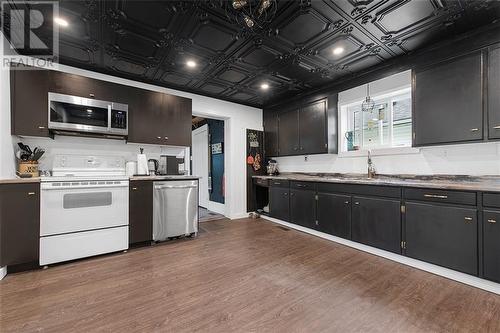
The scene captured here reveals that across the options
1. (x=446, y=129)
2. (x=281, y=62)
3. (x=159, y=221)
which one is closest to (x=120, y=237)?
(x=159, y=221)

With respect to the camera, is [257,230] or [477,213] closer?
[477,213]

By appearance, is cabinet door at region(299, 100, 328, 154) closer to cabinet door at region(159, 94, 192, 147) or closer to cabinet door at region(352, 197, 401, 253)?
cabinet door at region(352, 197, 401, 253)

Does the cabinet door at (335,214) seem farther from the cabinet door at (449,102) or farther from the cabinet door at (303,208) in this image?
the cabinet door at (449,102)

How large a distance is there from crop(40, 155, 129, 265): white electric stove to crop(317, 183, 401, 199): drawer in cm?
298

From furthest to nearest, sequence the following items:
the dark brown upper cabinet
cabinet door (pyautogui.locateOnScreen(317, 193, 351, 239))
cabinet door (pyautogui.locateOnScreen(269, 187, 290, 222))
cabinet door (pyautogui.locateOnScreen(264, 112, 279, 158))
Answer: cabinet door (pyautogui.locateOnScreen(264, 112, 279, 158)), cabinet door (pyautogui.locateOnScreen(269, 187, 290, 222)), the dark brown upper cabinet, cabinet door (pyautogui.locateOnScreen(317, 193, 351, 239))

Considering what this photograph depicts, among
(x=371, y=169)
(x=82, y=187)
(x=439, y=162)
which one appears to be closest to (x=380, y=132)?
(x=371, y=169)

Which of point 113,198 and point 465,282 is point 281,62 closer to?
point 113,198

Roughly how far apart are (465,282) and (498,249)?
468 millimetres

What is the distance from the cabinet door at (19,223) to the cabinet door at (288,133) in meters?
4.04

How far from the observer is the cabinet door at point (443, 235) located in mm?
2049

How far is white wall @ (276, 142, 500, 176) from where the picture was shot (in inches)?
95.1

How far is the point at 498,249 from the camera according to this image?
1.90 metres

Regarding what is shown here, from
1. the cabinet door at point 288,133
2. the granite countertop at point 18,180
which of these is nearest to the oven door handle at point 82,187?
the granite countertop at point 18,180

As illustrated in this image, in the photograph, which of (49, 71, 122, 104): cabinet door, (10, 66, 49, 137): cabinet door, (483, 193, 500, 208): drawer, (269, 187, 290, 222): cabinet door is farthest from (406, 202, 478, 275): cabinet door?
(10, 66, 49, 137): cabinet door
